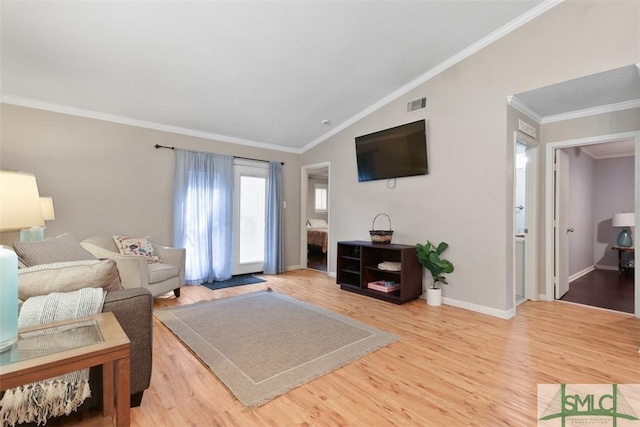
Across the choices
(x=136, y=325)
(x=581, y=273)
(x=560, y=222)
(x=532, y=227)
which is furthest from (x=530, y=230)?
(x=136, y=325)

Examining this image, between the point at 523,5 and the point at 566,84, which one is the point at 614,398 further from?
the point at 523,5

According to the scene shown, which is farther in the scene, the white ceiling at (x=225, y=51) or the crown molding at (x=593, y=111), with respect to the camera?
the crown molding at (x=593, y=111)

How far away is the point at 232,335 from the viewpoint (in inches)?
107

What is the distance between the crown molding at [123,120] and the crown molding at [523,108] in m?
3.74

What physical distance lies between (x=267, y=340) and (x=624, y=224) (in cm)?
633

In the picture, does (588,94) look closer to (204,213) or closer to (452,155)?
(452,155)

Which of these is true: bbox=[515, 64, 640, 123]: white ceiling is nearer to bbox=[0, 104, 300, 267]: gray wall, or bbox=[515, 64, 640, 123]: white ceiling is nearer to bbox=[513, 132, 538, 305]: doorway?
bbox=[513, 132, 538, 305]: doorway

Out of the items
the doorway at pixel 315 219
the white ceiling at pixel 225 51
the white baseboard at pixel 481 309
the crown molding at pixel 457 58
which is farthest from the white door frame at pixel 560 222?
the doorway at pixel 315 219

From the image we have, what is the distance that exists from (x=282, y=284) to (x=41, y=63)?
3.82m

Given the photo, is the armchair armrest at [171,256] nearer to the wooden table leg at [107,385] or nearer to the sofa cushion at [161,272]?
the sofa cushion at [161,272]

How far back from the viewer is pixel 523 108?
3.50 m

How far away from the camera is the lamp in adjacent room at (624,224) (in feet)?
17.0

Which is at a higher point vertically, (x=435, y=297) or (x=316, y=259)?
(x=435, y=297)

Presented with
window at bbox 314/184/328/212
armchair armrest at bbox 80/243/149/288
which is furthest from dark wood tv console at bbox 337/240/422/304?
window at bbox 314/184/328/212
